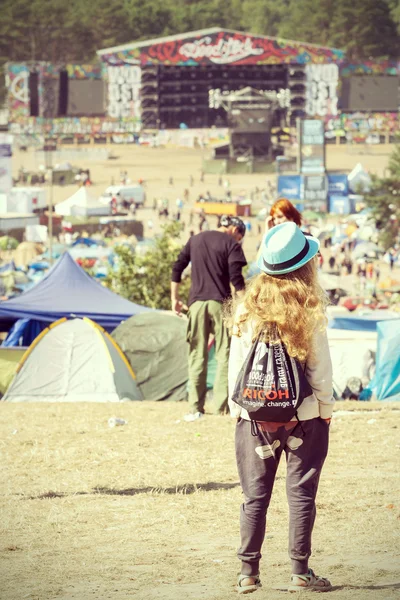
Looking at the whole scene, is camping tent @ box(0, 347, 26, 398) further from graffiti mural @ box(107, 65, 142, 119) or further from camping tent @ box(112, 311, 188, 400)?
graffiti mural @ box(107, 65, 142, 119)

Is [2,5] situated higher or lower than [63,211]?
higher

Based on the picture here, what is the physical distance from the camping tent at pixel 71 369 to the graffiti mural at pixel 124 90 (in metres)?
79.2

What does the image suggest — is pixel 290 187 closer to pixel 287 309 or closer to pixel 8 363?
pixel 8 363

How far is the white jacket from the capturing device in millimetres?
3693

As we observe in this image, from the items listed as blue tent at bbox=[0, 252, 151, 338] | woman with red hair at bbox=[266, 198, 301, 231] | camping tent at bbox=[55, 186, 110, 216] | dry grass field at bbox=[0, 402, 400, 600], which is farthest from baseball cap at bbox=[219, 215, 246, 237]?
camping tent at bbox=[55, 186, 110, 216]

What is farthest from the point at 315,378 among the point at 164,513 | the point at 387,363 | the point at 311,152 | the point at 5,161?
the point at 311,152

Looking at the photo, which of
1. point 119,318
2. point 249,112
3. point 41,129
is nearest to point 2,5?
point 41,129

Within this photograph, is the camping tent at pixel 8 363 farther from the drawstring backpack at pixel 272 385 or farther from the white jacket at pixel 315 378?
the drawstring backpack at pixel 272 385

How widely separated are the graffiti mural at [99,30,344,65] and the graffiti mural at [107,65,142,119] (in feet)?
4.08

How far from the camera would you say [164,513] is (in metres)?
5.03

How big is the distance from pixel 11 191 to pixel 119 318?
38688 mm

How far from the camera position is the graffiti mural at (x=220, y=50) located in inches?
3455

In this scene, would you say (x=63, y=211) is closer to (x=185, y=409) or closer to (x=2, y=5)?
(x=185, y=409)

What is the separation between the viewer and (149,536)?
4.66m
